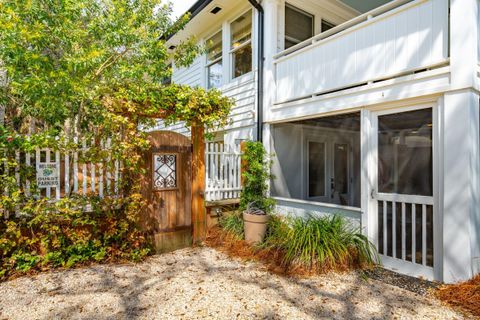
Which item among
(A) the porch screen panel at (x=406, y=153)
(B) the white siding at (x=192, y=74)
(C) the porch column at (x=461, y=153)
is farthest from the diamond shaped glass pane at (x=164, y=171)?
(B) the white siding at (x=192, y=74)

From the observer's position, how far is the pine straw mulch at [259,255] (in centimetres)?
409

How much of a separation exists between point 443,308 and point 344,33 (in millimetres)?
4236

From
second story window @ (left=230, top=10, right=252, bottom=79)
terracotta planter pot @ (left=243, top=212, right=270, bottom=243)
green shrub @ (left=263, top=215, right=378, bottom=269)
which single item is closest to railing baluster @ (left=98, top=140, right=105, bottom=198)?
terracotta planter pot @ (left=243, top=212, right=270, bottom=243)

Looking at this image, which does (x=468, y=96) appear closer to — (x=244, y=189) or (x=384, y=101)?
(x=384, y=101)

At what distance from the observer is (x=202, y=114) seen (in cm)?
511

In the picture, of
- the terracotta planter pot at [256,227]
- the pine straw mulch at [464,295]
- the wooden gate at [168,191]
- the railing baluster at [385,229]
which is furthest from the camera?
the terracotta planter pot at [256,227]

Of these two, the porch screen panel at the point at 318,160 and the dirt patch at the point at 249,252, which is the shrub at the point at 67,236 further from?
the porch screen panel at the point at 318,160

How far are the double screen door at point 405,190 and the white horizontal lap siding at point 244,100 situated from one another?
9.73 ft

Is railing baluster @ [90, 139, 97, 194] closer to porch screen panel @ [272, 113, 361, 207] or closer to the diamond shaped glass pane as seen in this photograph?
the diamond shaped glass pane

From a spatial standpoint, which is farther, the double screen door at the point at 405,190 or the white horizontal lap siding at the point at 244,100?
the white horizontal lap siding at the point at 244,100

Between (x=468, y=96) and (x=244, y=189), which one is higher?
(x=468, y=96)

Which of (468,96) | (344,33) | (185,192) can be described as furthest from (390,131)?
(185,192)

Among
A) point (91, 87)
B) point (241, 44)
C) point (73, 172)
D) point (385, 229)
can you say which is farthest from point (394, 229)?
point (241, 44)

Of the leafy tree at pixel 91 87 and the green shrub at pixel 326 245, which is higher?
the leafy tree at pixel 91 87
